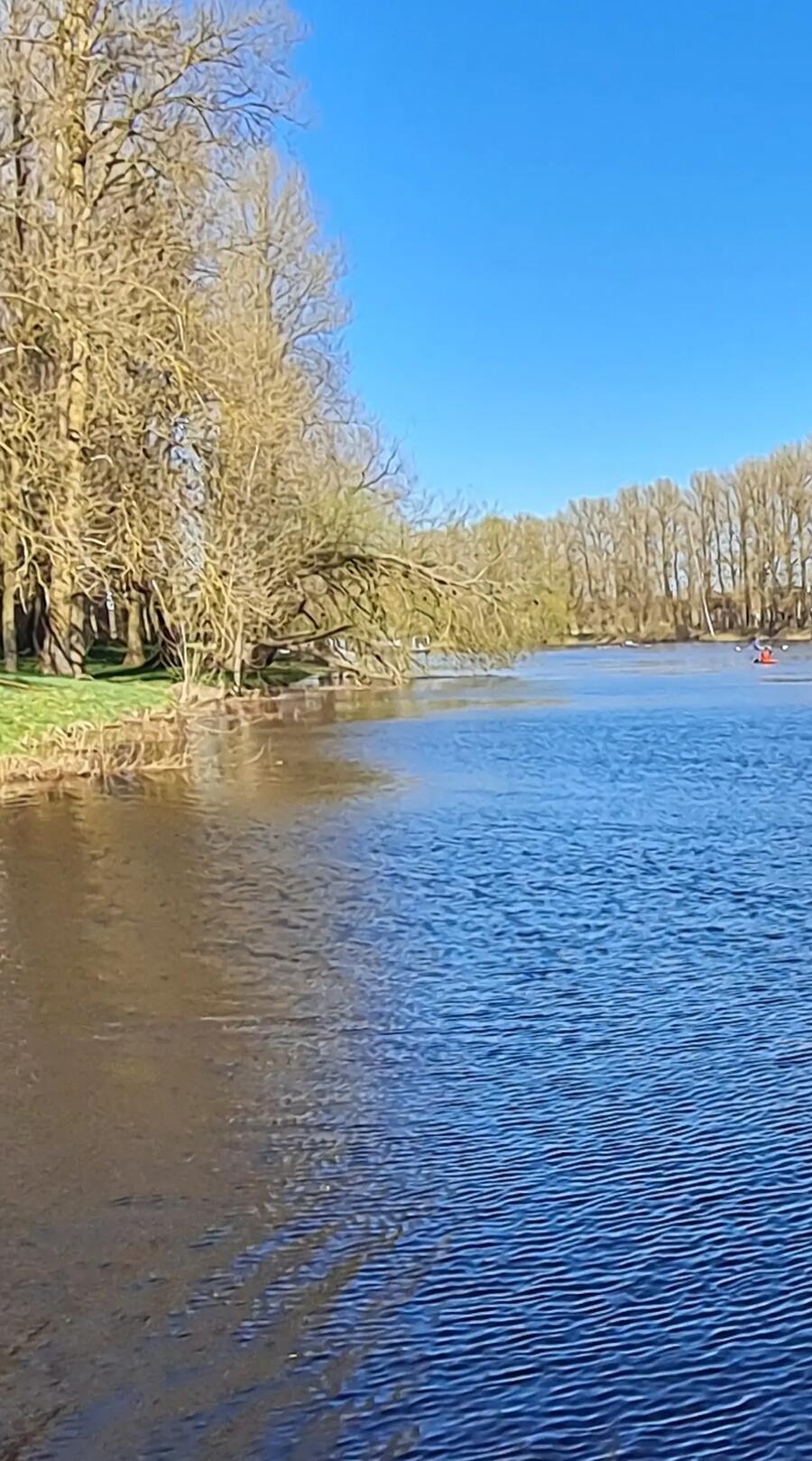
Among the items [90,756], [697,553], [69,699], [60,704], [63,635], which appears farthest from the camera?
[697,553]

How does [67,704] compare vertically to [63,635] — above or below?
below

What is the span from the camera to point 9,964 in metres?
7.59

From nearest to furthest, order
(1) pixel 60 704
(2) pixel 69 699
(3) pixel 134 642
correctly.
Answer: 1. (1) pixel 60 704
2. (2) pixel 69 699
3. (3) pixel 134 642

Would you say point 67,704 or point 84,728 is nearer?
point 84,728

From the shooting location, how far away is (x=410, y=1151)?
4.82 metres

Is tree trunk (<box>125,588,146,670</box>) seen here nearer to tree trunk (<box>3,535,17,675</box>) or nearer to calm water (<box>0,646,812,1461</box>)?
tree trunk (<box>3,535,17,675</box>)

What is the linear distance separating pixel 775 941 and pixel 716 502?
8218cm

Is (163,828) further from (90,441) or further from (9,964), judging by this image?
(90,441)

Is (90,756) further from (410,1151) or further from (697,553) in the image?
(697,553)

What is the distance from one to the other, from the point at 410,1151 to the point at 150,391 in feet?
58.7

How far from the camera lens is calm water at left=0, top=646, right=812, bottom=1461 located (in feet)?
10.8

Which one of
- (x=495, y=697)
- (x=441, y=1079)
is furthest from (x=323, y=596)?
(x=441, y=1079)

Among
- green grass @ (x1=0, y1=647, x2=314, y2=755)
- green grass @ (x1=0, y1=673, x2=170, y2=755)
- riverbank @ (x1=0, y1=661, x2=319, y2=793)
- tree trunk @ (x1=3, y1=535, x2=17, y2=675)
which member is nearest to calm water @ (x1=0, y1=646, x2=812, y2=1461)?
riverbank @ (x1=0, y1=661, x2=319, y2=793)

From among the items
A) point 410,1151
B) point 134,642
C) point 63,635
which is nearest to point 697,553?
point 134,642
